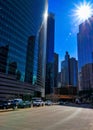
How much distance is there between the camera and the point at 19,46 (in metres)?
116

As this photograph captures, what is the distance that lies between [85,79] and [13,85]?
230 ft

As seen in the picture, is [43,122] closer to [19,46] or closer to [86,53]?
[19,46]

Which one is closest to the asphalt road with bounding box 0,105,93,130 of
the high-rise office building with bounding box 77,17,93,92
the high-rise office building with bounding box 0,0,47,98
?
the high-rise office building with bounding box 0,0,47,98

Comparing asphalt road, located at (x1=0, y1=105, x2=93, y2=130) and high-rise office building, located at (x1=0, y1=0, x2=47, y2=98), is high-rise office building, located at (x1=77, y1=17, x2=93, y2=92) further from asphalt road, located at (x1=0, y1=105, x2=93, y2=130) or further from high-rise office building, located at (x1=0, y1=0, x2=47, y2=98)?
asphalt road, located at (x1=0, y1=105, x2=93, y2=130)

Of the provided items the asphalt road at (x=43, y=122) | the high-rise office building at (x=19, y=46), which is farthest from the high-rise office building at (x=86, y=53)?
the asphalt road at (x=43, y=122)

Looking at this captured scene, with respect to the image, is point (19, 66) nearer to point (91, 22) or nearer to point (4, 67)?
point (4, 67)

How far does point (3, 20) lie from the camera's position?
9938 centimetres

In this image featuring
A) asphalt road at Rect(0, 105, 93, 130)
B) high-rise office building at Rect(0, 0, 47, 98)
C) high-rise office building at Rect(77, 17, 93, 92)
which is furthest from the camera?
high-rise office building at Rect(77, 17, 93, 92)

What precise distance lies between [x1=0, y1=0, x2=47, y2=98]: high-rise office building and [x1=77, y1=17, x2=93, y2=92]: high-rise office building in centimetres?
3823

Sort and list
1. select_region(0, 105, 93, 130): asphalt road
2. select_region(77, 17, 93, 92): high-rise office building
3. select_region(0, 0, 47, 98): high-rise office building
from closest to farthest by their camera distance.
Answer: select_region(0, 105, 93, 130): asphalt road
select_region(0, 0, 47, 98): high-rise office building
select_region(77, 17, 93, 92): high-rise office building

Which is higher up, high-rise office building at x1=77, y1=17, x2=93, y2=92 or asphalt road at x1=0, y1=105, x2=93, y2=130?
high-rise office building at x1=77, y1=17, x2=93, y2=92

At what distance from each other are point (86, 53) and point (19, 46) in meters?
76.0

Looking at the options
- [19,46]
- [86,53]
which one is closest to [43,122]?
[19,46]

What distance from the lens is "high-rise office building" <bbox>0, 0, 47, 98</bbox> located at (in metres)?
101
